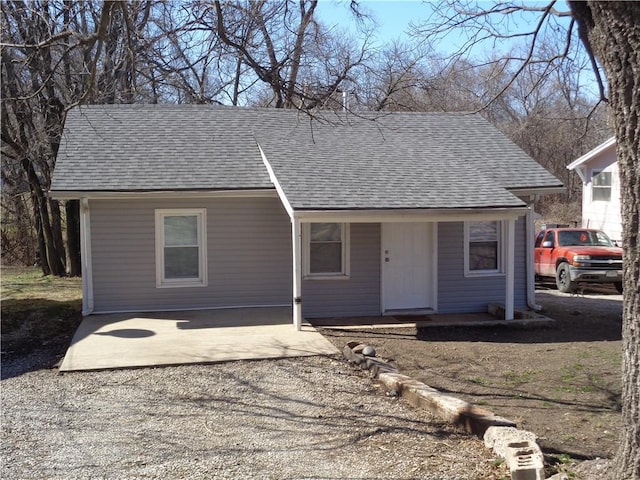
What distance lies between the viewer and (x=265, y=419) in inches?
259

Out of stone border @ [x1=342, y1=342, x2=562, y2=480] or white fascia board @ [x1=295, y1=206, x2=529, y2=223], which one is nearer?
stone border @ [x1=342, y1=342, x2=562, y2=480]

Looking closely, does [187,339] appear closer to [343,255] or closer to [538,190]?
[343,255]

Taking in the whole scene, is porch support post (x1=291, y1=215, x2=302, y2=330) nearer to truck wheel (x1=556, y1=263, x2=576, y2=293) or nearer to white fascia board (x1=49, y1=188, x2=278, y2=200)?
white fascia board (x1=49, y1=188, x2=278, y2=200)

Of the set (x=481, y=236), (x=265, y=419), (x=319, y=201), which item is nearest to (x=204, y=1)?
(x=319, y=201)

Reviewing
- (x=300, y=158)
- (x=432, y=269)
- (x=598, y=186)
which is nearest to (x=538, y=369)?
(x=432, y=269)

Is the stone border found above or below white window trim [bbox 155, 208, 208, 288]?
below

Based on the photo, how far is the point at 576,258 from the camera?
1788cm

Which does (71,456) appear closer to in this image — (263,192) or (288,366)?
(288,366)

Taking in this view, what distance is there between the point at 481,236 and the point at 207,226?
579cm

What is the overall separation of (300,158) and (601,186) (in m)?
15.8

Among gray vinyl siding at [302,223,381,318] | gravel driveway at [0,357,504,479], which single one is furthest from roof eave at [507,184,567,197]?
gravel driveway at [0,357,504,479]

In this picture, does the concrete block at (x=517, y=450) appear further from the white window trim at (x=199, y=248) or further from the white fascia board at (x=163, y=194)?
the white window trim at (x=199, y=248)

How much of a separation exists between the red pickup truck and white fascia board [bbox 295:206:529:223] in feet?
21.8

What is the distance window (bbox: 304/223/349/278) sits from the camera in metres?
13.1
